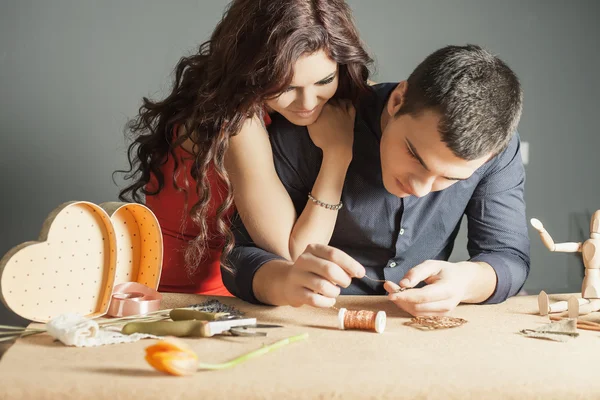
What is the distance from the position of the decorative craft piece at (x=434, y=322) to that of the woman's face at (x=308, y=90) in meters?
0.59

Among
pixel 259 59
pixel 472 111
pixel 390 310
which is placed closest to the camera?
pixel 472 111

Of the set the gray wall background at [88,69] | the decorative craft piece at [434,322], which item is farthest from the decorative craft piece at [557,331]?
the gray wall background at [88,69]

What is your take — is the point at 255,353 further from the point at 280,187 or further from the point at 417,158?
the point at 280,187

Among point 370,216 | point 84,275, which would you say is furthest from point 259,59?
point 84,275

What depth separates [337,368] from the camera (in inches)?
43.8

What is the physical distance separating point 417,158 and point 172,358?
735 mm

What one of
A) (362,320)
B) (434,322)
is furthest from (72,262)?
(434,322)

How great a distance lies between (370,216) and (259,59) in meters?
0.51

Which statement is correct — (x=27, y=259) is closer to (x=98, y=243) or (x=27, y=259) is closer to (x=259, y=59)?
(x=98, y=243)

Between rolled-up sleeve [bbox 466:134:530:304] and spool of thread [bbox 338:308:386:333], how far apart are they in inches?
20.9

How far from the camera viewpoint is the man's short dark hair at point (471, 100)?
1437 millimetres

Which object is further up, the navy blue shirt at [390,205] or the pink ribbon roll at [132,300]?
the navy blue shirt at [390,205]

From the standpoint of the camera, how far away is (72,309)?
4.56 feet

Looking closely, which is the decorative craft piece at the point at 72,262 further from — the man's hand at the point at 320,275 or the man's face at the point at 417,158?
the man's face at the point at 417,158
